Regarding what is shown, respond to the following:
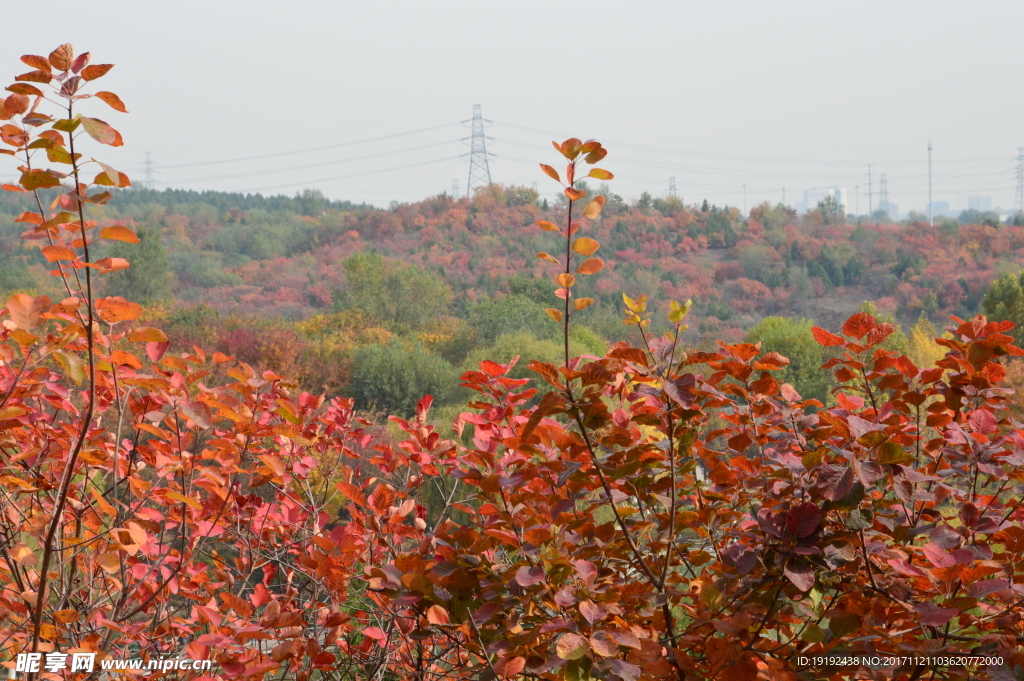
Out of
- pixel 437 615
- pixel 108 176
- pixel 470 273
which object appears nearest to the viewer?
pixel 108 176

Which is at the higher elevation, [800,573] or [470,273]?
[470,273]

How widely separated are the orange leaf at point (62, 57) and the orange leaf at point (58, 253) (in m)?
0.26

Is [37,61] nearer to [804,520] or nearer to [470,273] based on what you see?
[804,520]

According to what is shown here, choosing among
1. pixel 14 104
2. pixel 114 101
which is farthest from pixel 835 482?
pixel 14 104

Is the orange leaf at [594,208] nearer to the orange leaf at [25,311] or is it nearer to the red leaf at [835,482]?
the red leaf at [835,482]

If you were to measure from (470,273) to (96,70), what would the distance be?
1817 cm

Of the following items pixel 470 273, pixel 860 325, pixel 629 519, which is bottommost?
pixel 629 519

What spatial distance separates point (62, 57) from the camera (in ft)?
2.67

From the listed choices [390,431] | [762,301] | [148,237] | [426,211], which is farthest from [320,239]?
[390,431]

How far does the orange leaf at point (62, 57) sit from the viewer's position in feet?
2.66

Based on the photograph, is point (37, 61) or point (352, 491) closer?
point (37, 61)

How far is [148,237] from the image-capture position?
49.1 ft

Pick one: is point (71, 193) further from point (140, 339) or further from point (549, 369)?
point (549, 369)

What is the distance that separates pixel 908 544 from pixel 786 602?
1.27ft
